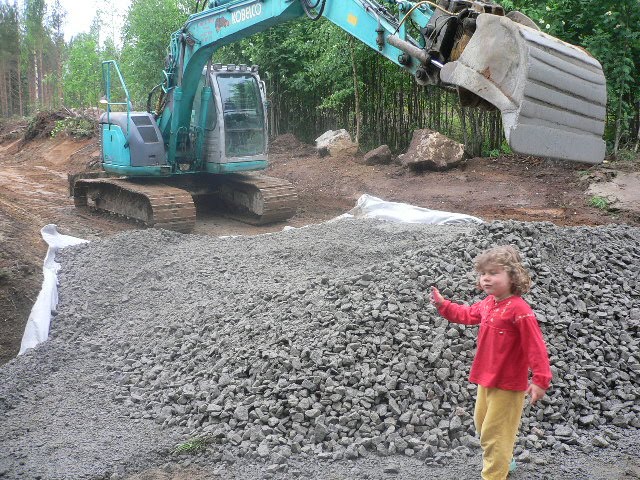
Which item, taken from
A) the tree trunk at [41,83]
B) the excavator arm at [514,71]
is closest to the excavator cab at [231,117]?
the excavator arm at [514,71]

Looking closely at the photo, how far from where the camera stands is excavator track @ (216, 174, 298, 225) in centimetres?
989

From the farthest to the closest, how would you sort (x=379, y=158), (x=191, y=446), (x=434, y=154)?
(x=379, y=158), (x=434, y=154), (x=191, y=446)

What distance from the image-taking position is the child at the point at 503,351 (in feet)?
9.82

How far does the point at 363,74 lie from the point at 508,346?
45.7 ft

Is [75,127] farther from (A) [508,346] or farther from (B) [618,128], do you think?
(A) [508,346]

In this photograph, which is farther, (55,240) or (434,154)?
(434,154)

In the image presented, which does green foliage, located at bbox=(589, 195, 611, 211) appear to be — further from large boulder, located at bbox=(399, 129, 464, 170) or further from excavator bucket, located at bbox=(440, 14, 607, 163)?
excavator bucket, located at bbox=(440, 14, 607, 163)

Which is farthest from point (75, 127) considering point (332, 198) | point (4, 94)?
point (4, 94)

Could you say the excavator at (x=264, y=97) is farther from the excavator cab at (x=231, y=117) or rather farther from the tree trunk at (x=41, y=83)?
the tree trunk at (x=41, y=83)

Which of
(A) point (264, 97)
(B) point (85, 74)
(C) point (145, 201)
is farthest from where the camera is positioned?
(B) point (85, 74)

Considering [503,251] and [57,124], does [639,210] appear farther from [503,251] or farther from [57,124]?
[57,124]

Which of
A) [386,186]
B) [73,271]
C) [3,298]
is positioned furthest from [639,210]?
[3,298]

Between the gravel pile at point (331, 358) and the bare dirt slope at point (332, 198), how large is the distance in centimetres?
133

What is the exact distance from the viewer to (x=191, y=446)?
3684mm
